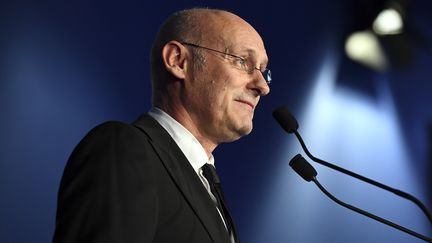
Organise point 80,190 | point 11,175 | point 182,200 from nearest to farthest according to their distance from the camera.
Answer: point 80,190
point 182,200
point 11,175

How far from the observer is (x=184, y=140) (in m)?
1.46

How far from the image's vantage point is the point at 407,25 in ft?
11.4

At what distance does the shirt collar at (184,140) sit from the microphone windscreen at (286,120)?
0.21 metres

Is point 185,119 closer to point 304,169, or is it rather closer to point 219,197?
point 219,197

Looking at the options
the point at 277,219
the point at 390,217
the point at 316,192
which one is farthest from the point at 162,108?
the point at 390,217

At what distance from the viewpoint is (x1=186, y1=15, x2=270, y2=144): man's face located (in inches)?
60.3

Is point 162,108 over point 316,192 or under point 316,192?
over

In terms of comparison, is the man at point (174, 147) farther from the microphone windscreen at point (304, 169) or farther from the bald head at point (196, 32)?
the microphone windscreen at point (304, 169)

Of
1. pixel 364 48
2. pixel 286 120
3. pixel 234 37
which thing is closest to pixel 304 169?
pixel 286 120

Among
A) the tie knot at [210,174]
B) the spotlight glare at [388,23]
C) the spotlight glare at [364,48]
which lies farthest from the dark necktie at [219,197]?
the spotlight glare at [388,23]

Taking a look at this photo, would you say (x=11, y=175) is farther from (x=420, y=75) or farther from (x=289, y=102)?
(x=420, y=75)

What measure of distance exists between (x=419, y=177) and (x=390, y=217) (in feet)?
1.30

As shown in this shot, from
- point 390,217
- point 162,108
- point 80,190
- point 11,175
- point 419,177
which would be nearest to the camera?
point 80,190

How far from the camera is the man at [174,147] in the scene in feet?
3.40
